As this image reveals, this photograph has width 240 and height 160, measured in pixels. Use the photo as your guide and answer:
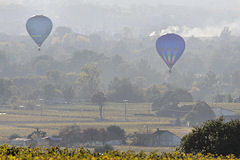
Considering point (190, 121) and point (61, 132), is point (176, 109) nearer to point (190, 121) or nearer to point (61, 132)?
point (190, 121)

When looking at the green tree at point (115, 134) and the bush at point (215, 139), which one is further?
the green tree at point (115, 134)

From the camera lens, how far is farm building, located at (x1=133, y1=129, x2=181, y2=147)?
123562 millimetres

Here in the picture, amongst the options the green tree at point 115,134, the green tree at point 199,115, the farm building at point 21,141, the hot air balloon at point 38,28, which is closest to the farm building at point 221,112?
the green tree at point 199,115

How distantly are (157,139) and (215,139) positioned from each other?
88909 millimetres

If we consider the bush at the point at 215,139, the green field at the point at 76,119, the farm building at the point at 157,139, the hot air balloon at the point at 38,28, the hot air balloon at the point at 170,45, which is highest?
the hot air balloon at the point at 38,28

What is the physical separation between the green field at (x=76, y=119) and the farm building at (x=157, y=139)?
450 cm

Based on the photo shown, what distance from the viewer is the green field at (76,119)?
144 meters

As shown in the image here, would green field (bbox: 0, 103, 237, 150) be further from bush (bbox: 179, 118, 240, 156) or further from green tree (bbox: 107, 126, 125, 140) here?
bush (bbox: 179, 118, 240, 156)

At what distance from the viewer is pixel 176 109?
188000 millimetres

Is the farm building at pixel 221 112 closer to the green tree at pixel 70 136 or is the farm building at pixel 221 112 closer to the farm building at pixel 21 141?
the green tree at pixel 70 136

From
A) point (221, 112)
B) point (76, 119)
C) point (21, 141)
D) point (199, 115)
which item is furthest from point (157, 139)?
point (221, 112)

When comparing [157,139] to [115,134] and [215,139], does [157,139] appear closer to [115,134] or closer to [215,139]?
[115,134]

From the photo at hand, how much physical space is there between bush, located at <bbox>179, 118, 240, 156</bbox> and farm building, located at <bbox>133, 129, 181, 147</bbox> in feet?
275

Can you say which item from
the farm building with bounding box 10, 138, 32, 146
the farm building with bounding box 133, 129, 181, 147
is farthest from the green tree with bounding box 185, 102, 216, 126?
the farm building with bounding box 10, 138, 32, 146
